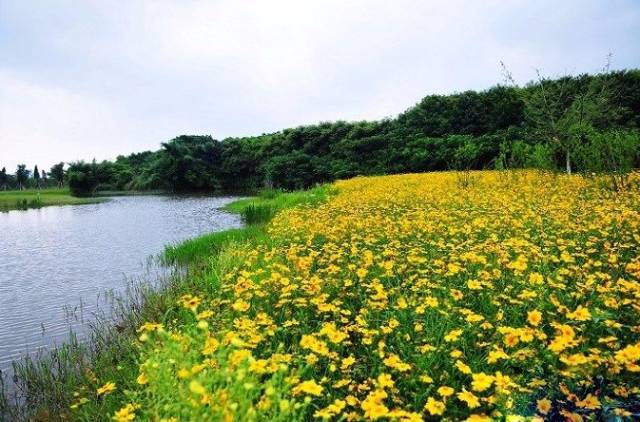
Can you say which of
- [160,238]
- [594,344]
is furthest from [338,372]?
[160,238]

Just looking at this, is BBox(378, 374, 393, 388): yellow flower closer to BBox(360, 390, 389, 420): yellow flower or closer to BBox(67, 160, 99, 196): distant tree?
BBox(360, 390, 389, 420): yellow flower

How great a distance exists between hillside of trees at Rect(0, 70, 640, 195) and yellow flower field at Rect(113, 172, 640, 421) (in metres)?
9.88

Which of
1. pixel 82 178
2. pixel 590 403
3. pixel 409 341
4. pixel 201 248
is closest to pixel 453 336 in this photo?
pixel 409 341

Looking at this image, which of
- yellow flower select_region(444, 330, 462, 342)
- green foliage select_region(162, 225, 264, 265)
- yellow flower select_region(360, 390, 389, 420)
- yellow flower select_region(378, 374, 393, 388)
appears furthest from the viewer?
green foliage select_region(162, 225, 264, 265)

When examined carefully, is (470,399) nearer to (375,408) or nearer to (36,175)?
(375,408)

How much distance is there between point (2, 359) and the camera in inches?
229

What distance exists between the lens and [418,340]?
3.48m

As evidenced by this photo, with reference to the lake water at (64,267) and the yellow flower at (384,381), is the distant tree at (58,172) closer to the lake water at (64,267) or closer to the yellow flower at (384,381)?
the lake water at (64,267)

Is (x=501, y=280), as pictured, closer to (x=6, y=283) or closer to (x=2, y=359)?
(x=2, y=359)

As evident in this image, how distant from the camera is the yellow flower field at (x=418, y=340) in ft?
7.79

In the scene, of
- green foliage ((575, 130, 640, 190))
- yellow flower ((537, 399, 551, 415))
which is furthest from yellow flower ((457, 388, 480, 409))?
green foliage ((575, 130, 640, 190))

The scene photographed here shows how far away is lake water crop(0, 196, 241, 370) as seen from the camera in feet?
22.8

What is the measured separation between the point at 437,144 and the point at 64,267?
25.1m

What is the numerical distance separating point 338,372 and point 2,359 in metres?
4.69
